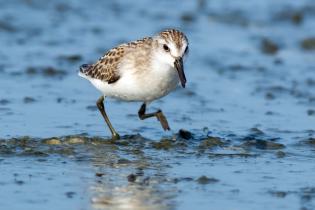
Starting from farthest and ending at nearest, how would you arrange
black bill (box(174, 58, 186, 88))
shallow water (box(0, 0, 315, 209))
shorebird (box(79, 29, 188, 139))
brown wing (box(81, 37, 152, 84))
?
brown wing (box(81, 37, 152, 84)), shorebird (box(79, 29, 188, 139)), black bill (box(174, 58, 186, 88)), shallow water (box(0, 0, 315, 209))

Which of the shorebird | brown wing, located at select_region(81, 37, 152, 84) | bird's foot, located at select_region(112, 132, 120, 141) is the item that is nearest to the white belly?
the shorebird

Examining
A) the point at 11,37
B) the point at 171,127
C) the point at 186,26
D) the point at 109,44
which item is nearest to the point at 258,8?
the point at 186,26

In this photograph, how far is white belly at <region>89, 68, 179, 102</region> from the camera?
8.98 metres

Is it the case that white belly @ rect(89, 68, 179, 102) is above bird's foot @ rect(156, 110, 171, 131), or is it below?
above

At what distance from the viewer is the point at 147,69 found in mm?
9008

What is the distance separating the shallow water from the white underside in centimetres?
48

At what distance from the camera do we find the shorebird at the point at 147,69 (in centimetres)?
883

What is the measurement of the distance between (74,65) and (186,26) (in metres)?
3.25

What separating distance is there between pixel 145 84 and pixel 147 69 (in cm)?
14

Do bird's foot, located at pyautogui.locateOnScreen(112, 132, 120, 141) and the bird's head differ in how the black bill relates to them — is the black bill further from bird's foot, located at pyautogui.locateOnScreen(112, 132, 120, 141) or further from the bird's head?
bird's foot, located at pyautogui.locateOnScreen(112, 132, 120, 141)

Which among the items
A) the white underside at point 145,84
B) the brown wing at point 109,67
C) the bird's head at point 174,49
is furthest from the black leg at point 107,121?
the bird's head at point 174,49

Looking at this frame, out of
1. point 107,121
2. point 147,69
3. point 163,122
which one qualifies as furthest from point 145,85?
point 107,121

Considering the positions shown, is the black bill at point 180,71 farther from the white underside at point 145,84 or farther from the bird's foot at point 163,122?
the bird's foot at point 163,122

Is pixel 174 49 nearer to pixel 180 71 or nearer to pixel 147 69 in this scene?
pixel 180 71
